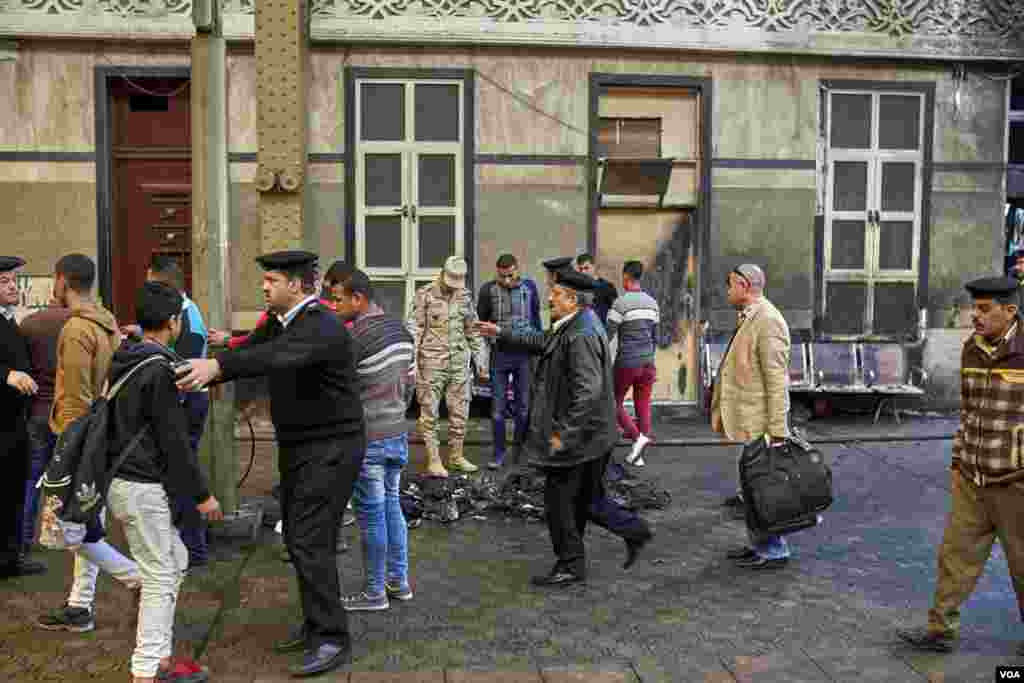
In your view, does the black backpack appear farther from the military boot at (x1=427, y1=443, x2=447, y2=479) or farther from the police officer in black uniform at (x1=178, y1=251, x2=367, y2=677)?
the military boot at (x1=427, y1=443, x2=447, y2=479)

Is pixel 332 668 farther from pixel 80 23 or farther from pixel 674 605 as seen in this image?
pixel 80 23

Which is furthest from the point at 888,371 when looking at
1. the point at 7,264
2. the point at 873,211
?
the point at 7,264

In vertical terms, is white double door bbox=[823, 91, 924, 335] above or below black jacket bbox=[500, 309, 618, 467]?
above

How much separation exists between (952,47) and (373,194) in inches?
268

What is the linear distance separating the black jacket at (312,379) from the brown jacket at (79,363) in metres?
1.29

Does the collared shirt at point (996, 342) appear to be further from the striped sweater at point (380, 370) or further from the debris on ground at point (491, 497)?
the debris on ground at point (491, 497)

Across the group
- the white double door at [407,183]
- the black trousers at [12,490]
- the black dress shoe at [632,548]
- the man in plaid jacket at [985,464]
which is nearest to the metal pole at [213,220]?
the black trousers at [12,490]

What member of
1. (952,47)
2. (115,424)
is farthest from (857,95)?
(115,424)

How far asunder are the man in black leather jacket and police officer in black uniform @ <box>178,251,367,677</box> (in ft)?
5.18

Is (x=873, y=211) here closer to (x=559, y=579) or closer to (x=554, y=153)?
(x=554, y=153)

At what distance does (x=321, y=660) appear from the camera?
192 inches

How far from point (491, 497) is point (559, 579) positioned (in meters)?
1.88

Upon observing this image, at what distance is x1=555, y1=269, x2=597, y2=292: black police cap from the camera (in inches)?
248

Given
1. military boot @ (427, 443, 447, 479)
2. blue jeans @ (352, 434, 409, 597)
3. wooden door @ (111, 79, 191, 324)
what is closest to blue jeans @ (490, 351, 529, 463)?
military boot @ (427, 443, 447, 479)
